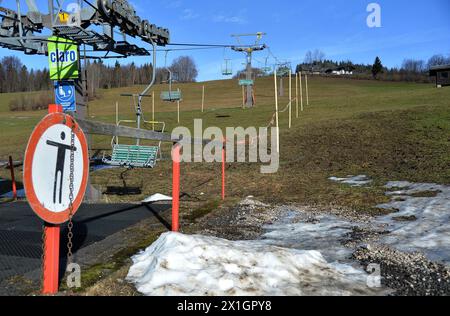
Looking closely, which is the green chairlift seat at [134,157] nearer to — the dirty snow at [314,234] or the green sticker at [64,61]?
the green sticker at [64,61]

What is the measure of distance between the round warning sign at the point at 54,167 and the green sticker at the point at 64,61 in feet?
21.3

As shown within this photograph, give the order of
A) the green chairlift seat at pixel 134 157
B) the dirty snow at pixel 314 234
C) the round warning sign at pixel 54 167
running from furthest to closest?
the green chairlift seat at pixel 134 157 < the dirty snow at pixel 314 234 < the round warning sign at pixel 54 167

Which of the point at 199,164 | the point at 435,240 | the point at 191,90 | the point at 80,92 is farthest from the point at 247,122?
the point at 191,90

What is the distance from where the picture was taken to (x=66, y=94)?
31.9 feet

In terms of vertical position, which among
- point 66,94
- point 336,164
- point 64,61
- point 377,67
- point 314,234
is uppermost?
point 377,67

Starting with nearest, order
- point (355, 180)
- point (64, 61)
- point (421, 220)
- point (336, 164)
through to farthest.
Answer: point (421, 220)
point (64, 61)
point (355, 180)
point (336, 164)

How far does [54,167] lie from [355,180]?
9.86 m

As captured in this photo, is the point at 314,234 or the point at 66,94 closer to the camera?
the point at 314,234

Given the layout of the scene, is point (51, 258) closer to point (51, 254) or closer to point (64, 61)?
point (51, 254)

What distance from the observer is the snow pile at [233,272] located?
11.9 feet

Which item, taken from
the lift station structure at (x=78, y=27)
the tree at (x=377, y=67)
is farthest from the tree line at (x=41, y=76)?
the lift station structure at (x=78, y=27)

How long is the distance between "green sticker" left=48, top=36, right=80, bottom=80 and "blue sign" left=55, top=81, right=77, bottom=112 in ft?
0.51

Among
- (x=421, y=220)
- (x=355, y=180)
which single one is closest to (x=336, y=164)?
(x=355, y=180)
